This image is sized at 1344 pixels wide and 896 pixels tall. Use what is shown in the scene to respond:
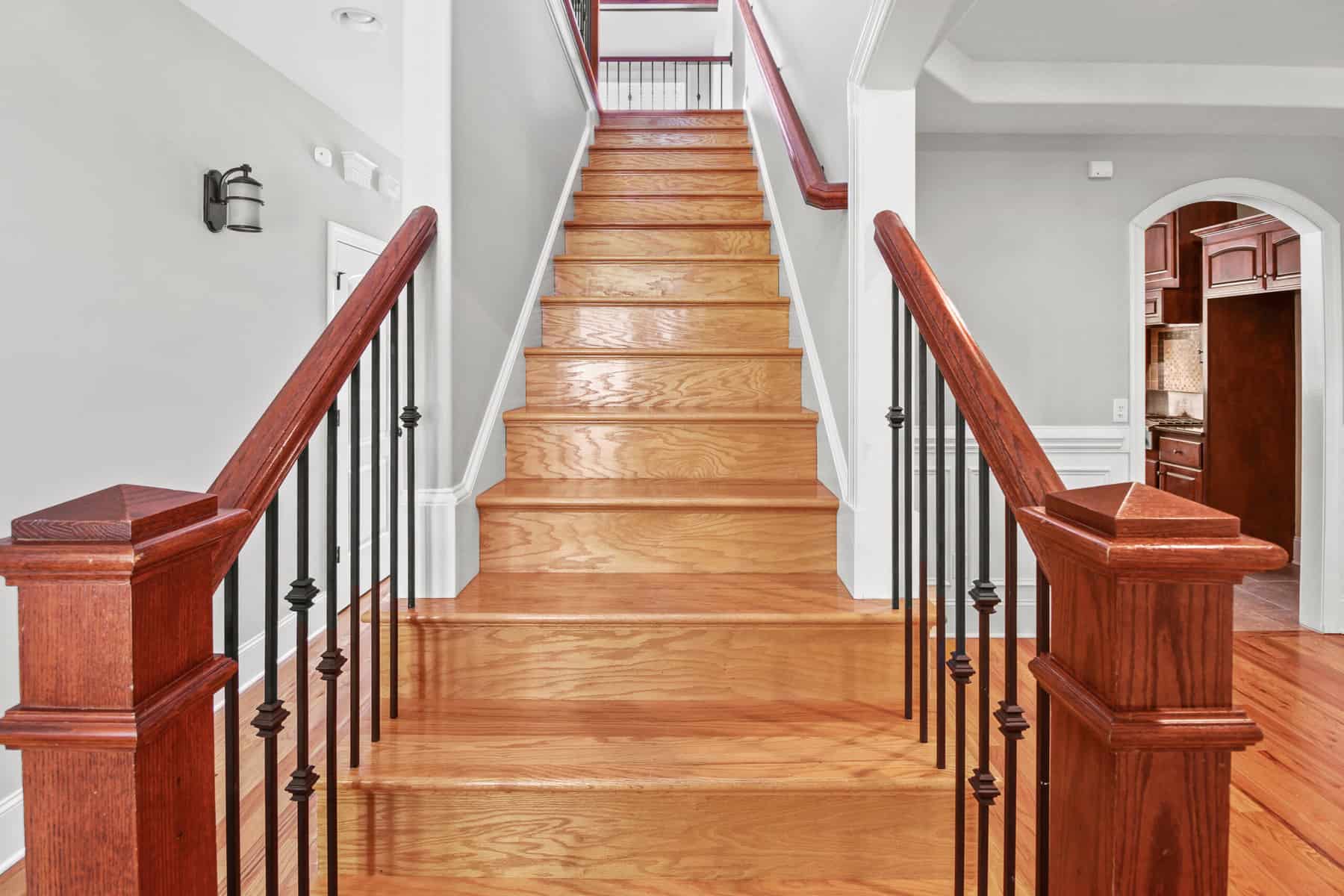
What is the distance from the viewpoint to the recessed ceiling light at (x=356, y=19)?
2500 millimetres

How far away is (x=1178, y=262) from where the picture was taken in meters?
5.34

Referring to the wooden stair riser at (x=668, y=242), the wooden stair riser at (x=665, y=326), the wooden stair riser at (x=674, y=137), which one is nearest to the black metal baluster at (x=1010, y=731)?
the wooden stair riser at (x=665, y=326)

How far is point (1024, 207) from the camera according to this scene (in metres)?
3.36

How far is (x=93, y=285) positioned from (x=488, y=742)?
5.84ft

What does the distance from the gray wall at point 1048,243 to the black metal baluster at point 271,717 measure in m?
3.01

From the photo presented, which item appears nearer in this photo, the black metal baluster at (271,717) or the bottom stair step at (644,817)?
the black metal baluster at (271,717)

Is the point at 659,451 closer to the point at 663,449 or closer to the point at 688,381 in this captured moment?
the point at 663,449

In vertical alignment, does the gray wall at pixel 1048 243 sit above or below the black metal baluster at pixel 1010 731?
above

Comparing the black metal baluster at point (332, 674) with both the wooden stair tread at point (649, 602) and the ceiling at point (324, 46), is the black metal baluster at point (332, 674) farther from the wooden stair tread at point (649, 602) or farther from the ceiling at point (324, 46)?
the ceiling at point (324, 46)

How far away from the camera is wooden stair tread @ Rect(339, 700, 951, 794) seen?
50.9 inches

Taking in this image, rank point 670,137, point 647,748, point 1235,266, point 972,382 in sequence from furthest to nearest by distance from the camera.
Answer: point 1235,266 → point 670,137 → point 647,748 → point 972,382

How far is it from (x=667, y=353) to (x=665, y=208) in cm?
123

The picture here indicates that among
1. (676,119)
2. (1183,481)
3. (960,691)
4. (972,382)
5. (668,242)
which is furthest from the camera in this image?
(1183,481)

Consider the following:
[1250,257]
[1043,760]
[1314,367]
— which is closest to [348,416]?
[1043,760]
